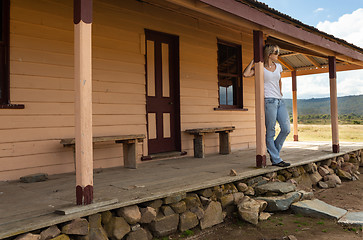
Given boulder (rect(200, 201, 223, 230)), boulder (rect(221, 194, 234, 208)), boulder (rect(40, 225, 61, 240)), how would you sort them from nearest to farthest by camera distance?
Answer: boulder (rect(40, 225, 61, 240)), boulder (rect(200, 201, 223, 230)), boulder (rect(221, 194, 234, 208))

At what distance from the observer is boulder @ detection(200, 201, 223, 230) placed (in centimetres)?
366

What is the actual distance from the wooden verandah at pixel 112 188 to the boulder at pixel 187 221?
0.28 meters

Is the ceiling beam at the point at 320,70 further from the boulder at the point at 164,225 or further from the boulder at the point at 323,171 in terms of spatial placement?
the boulder at the point at 164,225

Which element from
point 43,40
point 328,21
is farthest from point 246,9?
point 328,21

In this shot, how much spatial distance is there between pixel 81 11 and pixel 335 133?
6.56 m

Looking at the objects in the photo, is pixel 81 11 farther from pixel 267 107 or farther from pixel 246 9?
pixel 267 107

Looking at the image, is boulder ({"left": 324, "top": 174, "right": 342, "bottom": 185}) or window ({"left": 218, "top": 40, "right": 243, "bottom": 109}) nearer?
boulder ({"left": 324, "top": 174, "right": 342, "bottom": 185})

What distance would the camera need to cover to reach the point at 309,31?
6.15m

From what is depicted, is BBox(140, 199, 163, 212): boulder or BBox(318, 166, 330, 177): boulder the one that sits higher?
BBox(140, 199, 163, 212): boulder

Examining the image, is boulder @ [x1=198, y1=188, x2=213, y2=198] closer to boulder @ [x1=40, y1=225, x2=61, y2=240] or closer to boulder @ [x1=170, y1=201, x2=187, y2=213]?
boulder @ [x1=170, y1=201, x2=187, y2=213]

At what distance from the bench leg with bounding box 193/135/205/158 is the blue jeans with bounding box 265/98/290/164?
1479 millimetres

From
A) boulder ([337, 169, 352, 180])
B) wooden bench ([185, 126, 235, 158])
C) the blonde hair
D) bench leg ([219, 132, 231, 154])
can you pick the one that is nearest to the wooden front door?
wooden bench ([185, 126, 235, 158])

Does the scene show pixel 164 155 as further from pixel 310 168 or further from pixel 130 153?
pixel 310 168

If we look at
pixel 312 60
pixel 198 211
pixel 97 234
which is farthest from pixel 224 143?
pixel 312 60
